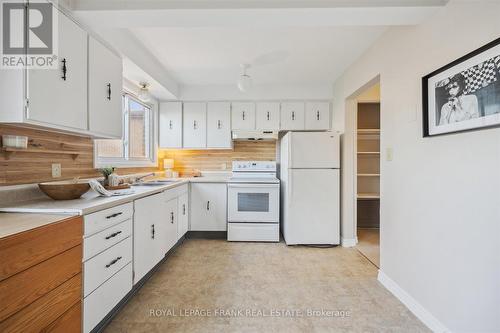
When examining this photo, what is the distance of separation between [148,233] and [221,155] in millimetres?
2135

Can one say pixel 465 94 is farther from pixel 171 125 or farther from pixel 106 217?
pixel 171 125

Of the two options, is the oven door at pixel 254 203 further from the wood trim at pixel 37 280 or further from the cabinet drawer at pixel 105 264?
the wood trim at pixel 37 280

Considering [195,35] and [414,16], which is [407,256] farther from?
[195,35]

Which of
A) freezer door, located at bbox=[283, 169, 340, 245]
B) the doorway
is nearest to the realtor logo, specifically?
freezer door, located at bbox=[283, 169, 340, 245]

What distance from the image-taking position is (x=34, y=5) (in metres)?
Answer: 1.35

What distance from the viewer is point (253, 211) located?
3385 mm

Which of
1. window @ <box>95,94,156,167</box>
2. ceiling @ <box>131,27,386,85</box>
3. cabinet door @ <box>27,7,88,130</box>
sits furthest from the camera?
window @ <box>95,94,156,167</box>

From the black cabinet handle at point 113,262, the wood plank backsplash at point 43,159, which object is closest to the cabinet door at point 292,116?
the wood plank backsplash at point 43,159

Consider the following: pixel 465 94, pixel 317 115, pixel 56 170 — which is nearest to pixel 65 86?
pixel 56 170

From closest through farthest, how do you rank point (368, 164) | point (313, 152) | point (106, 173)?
point (106, 173) < point (313, 152) < point (368, 164)

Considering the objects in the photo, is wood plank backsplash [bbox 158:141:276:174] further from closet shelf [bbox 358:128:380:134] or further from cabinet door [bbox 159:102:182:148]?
closet shelf [bbox 358:128:380:134]

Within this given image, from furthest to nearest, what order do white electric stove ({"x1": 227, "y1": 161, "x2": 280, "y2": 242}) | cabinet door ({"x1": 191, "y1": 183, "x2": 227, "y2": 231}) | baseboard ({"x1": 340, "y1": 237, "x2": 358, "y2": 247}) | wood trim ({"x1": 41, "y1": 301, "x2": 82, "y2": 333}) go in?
cabinet door ({"x1": 191, "y1": 183, "x2": 227, "y2": 231})
white electric stove ({"x1": 227, "y1": 161, "x2": 280, "y2": 242})
baseboard ({"x1": 340, "y1": 237, "x2": 358, "y2": 247})
wood trim ({"x1": 41, "y1": 301, "x2": 82, "y2": 333})

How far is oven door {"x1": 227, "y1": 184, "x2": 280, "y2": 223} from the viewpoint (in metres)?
3.38

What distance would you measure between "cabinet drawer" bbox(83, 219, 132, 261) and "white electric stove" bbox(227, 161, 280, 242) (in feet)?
5.60
